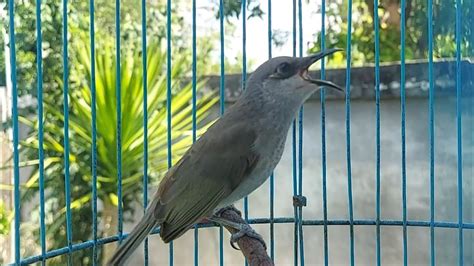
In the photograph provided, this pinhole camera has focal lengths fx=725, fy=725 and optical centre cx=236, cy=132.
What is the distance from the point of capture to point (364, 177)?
3.03 metres

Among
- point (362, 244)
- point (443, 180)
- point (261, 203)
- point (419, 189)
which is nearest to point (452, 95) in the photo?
point (443, 180)

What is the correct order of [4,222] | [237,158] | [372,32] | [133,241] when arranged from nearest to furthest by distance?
[133,241] → [237,158] → [4,222] → [372,32]

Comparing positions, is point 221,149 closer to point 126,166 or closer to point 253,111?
point 253,111

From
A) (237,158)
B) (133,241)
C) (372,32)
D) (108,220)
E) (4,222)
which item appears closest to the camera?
(133,241)

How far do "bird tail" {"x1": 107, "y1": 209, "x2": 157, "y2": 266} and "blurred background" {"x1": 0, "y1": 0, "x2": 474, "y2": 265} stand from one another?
53.9 inches

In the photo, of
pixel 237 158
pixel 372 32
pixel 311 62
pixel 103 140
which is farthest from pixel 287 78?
pixel 372 32

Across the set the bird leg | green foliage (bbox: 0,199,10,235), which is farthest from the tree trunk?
the bird leg

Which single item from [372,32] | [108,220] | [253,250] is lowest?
[108,220]

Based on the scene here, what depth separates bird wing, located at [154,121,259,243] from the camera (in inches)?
57.8

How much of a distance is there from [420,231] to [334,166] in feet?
1.45

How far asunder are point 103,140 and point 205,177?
1.90 m

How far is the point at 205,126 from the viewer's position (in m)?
3.24

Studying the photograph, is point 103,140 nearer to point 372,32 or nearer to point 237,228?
point 372,32

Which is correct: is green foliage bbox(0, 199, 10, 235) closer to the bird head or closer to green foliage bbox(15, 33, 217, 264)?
green foliage bbox(15, 33, 217, 264)
